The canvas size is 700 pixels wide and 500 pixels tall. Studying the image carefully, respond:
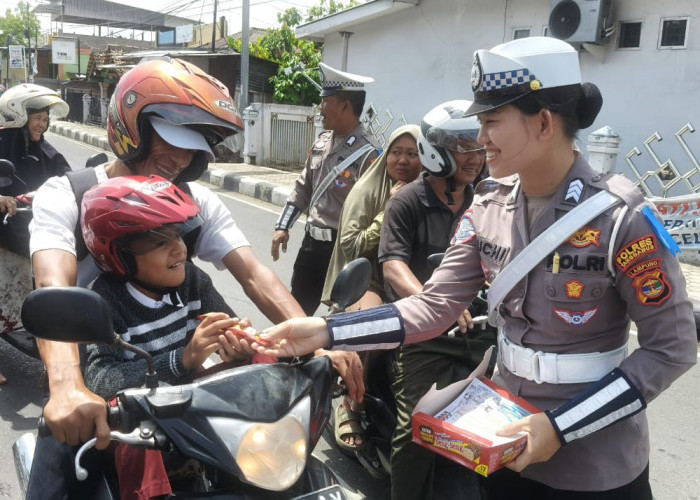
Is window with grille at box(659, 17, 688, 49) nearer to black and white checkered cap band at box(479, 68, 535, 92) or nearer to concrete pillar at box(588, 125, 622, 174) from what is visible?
concrete pillar at box(588, 125, 622, 174)

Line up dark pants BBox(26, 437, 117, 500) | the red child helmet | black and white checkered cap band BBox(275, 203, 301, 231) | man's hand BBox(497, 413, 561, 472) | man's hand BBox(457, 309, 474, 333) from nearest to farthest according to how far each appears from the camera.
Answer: man's hand BBox(497, 413, 561, 472)
dark pants BBox(26, 437, 117, 500)
the red child helmet
man's hand BBox(457, 309, 474, 333)
black and white checkered cap band BBox(275, 203, 301, 231)

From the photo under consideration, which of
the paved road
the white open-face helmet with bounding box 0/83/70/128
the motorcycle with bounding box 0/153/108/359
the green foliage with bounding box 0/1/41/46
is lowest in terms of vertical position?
the paved road

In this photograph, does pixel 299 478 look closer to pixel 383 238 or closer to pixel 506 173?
pixel 506 173

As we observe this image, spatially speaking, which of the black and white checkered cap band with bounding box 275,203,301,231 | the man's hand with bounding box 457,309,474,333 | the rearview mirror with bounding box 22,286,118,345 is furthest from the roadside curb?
the rearview mirror with bounding box 22,286,118,345

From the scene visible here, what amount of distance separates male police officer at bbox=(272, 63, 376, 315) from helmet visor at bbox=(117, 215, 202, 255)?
228 cm

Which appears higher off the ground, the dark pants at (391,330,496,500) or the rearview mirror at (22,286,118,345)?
the rearview mirror at (22,286,118,345)

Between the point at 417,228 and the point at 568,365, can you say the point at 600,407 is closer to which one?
the point at 568,365

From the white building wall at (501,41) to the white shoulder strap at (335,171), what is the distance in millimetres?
6769

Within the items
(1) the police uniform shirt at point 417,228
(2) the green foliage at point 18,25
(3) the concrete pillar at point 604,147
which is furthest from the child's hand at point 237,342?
(2) the green foliage at point 18,25

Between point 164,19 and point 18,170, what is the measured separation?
57.9 metres

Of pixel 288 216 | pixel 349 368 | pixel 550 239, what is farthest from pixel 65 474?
pixel 288 216

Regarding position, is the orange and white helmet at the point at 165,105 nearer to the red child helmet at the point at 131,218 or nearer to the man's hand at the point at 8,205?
the red child helmet at the point at 131,218

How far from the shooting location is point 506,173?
6.06 ft

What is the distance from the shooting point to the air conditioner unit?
10.2 m
